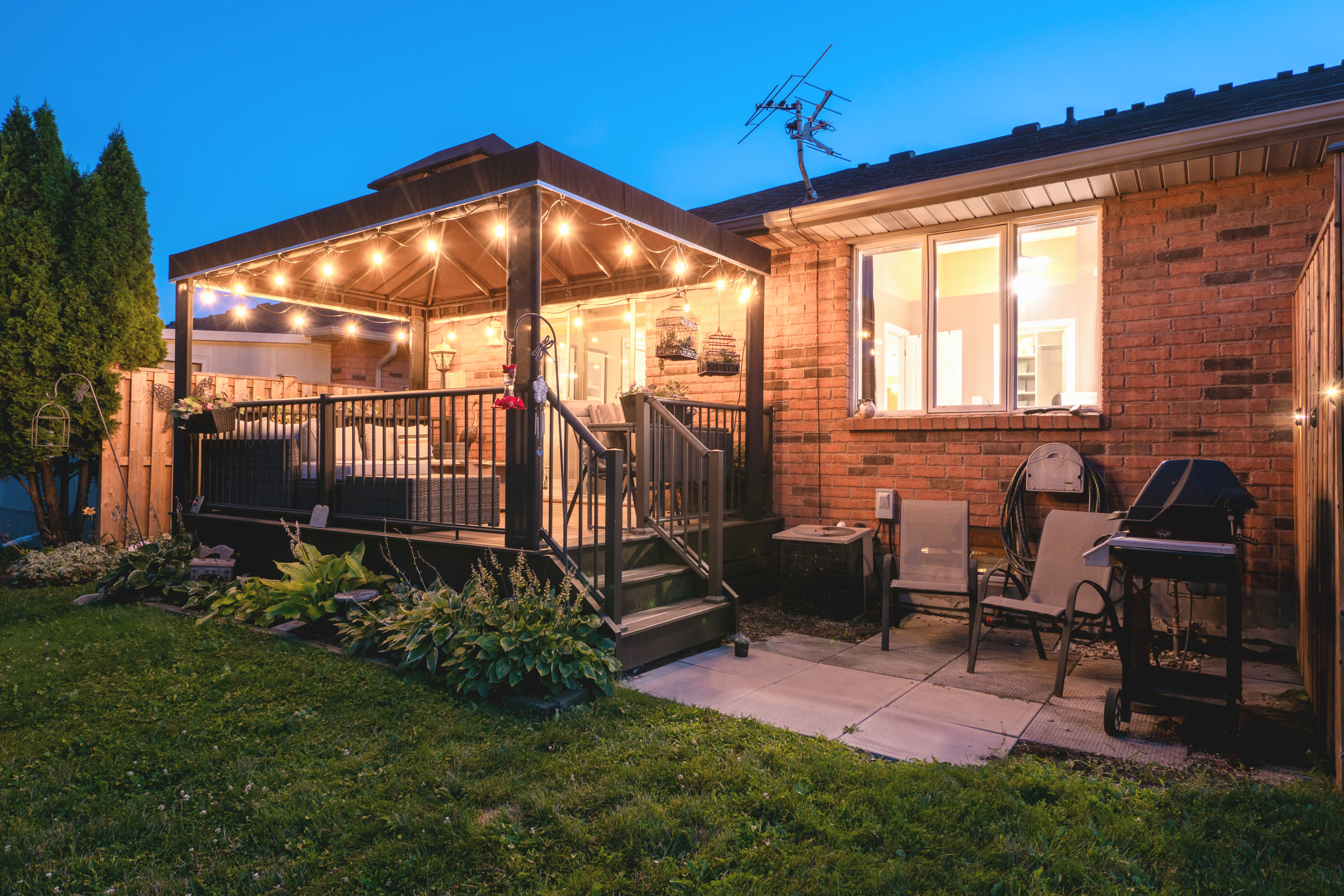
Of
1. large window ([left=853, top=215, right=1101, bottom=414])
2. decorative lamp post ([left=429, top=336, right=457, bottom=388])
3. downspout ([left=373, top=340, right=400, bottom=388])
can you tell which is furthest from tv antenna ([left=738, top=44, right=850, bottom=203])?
downspout ([left=373, top=340, right=400, bottom=388])

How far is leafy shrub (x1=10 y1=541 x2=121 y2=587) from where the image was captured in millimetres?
6293

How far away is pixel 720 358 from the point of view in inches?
244

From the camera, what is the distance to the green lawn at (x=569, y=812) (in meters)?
2.15

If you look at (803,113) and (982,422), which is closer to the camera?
(982,422)

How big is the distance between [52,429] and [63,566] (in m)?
1.41

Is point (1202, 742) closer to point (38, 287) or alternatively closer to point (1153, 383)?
point (1153, 383)

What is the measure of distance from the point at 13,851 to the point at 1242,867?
3.69 metres

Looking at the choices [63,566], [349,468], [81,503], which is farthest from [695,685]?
[81,503]

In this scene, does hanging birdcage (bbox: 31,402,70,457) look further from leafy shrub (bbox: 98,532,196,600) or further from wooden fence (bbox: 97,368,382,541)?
leafy shrub (bbox: 98,532,196,600)

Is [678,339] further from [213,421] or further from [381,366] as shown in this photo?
[381,366]

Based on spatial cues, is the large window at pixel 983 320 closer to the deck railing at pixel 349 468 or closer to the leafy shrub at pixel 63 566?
the deck railing at pixel 349 468

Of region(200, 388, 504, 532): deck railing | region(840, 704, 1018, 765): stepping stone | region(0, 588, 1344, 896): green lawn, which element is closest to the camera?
region(0, 588, 1344, 896): green lawn

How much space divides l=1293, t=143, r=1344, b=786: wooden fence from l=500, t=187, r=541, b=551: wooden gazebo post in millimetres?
3534

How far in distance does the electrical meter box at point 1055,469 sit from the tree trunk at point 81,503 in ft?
28.3
